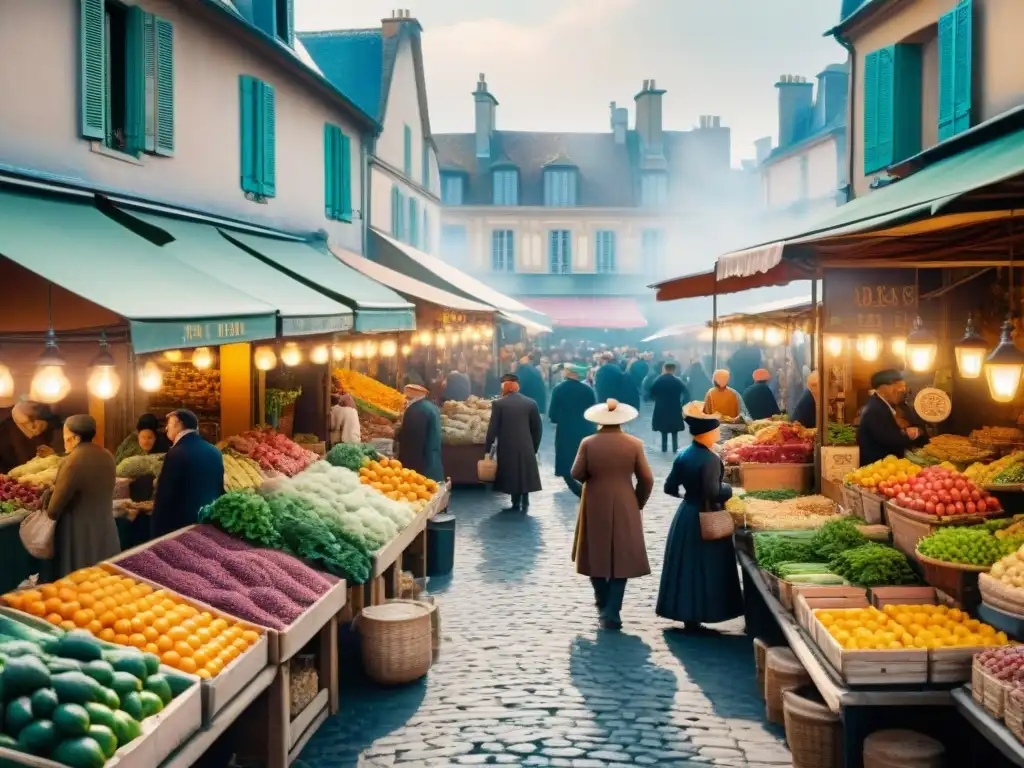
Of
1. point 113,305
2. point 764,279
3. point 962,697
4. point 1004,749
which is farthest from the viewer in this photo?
point 764,279

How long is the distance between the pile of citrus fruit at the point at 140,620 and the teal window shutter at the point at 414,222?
67.6 feet

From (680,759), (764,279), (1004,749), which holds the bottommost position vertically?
(680,759)

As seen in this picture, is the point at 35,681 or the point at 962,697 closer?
the point at 35,681

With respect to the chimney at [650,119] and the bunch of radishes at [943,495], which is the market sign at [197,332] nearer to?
the bunch of radishes at [943,495]

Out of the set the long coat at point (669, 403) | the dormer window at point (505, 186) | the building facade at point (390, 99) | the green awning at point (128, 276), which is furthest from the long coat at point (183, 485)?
the dormer window at point (505, 186)

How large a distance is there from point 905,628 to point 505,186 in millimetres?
42533

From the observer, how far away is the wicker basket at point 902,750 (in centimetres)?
564

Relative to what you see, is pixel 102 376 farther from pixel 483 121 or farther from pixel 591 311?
pixel 483 121

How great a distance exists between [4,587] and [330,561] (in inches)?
139

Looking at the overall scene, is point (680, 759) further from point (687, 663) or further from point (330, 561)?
point (330, 561)

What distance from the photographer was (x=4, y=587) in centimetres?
936

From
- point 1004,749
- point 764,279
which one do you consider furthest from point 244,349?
point 1004,749

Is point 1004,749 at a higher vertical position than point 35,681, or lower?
lower

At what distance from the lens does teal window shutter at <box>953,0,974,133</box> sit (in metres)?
11.4
